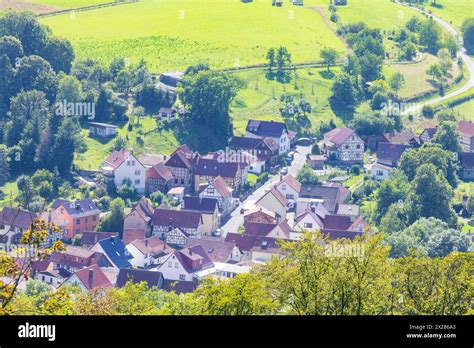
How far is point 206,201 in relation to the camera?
147 feet

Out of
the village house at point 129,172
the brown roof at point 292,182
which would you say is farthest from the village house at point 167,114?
the brown roof at point 292,182

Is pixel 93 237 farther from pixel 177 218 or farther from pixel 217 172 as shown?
pixel 217 172

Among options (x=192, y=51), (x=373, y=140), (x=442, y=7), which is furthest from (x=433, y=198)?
(x=442, y=7)

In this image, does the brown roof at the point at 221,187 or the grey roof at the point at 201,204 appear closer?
the grey roof at the point at 201,204

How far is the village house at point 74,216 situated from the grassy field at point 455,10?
44.9 meters

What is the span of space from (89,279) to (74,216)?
7.07 metres

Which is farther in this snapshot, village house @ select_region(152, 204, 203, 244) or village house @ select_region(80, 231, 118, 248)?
village house @ select_region(152, 204, 203, 244)

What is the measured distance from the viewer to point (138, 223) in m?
43.0

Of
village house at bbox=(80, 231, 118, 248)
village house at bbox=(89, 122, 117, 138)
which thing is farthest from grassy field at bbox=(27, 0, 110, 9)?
village house at bbox=(80, 231, 118, 248)

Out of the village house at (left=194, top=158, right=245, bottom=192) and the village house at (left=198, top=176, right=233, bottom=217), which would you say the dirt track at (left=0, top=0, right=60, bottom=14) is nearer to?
the village house at (left=194, top=158, right=245, bottom=192)

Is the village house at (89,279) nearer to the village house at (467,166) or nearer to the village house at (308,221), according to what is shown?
the village house at (308,221)

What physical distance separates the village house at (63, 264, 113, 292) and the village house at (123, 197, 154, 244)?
548 cm

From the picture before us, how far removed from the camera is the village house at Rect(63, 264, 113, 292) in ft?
116

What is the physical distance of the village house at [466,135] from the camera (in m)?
57.8
